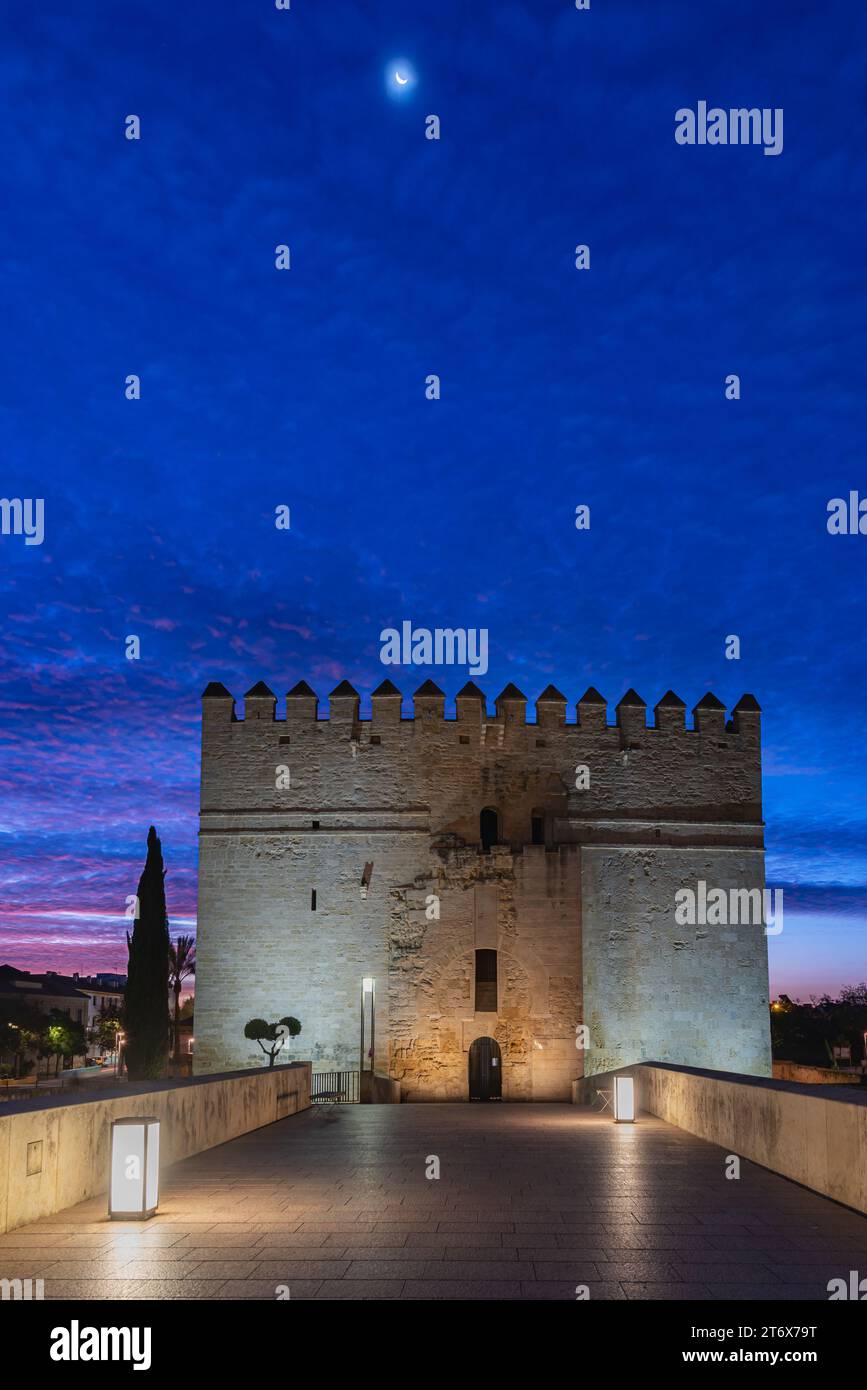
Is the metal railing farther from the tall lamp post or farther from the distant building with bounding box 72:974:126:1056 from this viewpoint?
the distant building with bounding box 72:974:126:1056

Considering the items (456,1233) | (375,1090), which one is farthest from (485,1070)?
(456,1233)

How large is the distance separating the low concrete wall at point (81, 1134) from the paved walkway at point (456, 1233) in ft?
0.55

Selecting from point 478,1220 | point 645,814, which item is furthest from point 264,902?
point 478,1220

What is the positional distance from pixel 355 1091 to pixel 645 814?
9.85 m

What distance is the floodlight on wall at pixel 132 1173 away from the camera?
741 cm

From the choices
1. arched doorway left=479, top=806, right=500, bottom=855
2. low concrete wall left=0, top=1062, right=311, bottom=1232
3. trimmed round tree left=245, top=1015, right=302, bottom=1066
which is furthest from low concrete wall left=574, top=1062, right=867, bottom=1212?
arched doorway left=479, top=806, right=500, bottom=855

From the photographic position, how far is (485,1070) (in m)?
28.5

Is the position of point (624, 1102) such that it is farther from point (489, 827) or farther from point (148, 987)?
point (148, 987)

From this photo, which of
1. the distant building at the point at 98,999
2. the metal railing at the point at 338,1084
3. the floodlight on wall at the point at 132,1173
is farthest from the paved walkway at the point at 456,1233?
the distant building at the point at 98,999

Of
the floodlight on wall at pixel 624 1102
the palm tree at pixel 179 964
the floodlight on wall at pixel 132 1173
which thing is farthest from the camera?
the palm tree at pixel 179 964

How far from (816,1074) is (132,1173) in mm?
25923

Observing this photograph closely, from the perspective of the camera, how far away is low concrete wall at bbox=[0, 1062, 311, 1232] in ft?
23.4

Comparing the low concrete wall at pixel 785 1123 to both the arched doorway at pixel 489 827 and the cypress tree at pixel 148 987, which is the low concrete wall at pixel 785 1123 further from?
the cypress tree at pixel 148 987
